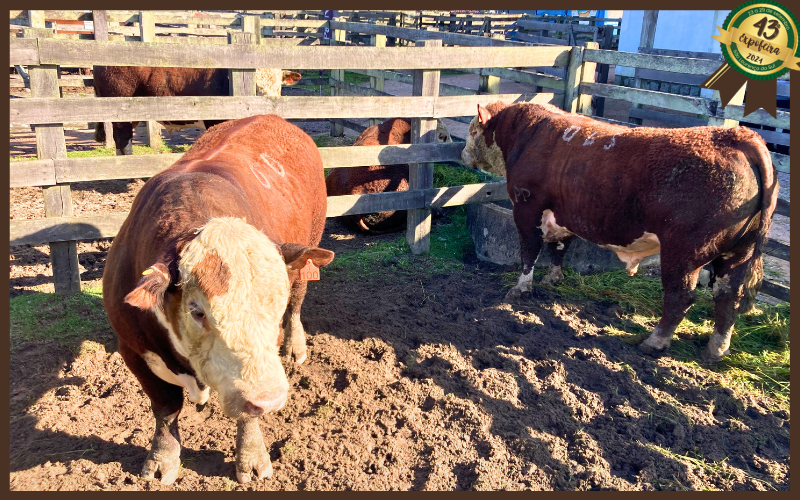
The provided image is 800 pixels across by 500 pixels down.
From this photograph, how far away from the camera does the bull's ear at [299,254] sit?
299 cm

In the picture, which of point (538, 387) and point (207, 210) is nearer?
point (207, 210)

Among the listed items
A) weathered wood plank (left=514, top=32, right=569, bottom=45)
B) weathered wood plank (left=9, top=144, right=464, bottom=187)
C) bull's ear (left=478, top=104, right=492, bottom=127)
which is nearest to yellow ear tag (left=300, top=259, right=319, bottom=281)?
weathered wood plank (left=9, top=144, right=464, bottom=187)

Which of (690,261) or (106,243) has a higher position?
(690,261)

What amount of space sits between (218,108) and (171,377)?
2786 mm

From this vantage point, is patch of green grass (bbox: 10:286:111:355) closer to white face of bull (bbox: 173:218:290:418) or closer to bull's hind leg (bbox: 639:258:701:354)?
white face of bull (bbox: 173:218:290:418)

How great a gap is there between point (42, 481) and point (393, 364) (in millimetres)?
2248

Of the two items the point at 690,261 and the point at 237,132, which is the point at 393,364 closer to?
the point at 237,132

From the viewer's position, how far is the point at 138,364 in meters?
3.37

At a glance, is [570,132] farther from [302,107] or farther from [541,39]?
[541,39]

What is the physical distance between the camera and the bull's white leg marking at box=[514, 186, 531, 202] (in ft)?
19.3

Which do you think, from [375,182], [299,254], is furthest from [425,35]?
[299,254]

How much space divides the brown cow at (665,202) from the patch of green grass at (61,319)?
11.8ft

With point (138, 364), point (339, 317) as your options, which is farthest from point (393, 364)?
point (138, 364)

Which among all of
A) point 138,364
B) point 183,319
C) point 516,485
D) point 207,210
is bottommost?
point 516,485
